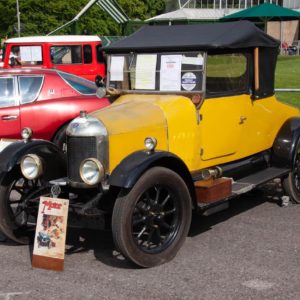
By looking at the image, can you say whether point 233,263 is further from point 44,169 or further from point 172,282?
point 44,169

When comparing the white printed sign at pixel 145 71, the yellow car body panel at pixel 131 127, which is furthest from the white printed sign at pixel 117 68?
the yellow car body panel at pixel 131 127

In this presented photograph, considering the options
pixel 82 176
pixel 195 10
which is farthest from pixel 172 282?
pixel 195 10

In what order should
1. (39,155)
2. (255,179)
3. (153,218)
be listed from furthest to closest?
(255,179)
(39,155)
(153,218)

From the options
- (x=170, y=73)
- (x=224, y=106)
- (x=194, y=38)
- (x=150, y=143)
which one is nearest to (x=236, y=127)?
(x=224, y=106)

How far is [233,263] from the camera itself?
470 cm

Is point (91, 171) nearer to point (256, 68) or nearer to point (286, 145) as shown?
point (256, 68)

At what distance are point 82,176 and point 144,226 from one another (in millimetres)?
625

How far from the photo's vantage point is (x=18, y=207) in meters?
5.20

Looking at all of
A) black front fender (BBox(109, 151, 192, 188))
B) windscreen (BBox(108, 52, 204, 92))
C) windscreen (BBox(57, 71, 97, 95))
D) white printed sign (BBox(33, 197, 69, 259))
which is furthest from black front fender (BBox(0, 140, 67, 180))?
windscreen (BBox(57, 71, 97, 95))

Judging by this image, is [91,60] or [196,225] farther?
[91,60]

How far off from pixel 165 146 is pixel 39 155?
1185 millimetres

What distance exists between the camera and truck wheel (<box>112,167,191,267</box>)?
4375 millimetres

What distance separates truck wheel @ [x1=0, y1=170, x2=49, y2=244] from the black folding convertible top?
1573 mm

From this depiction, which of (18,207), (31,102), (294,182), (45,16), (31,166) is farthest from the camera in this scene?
(45,16)
